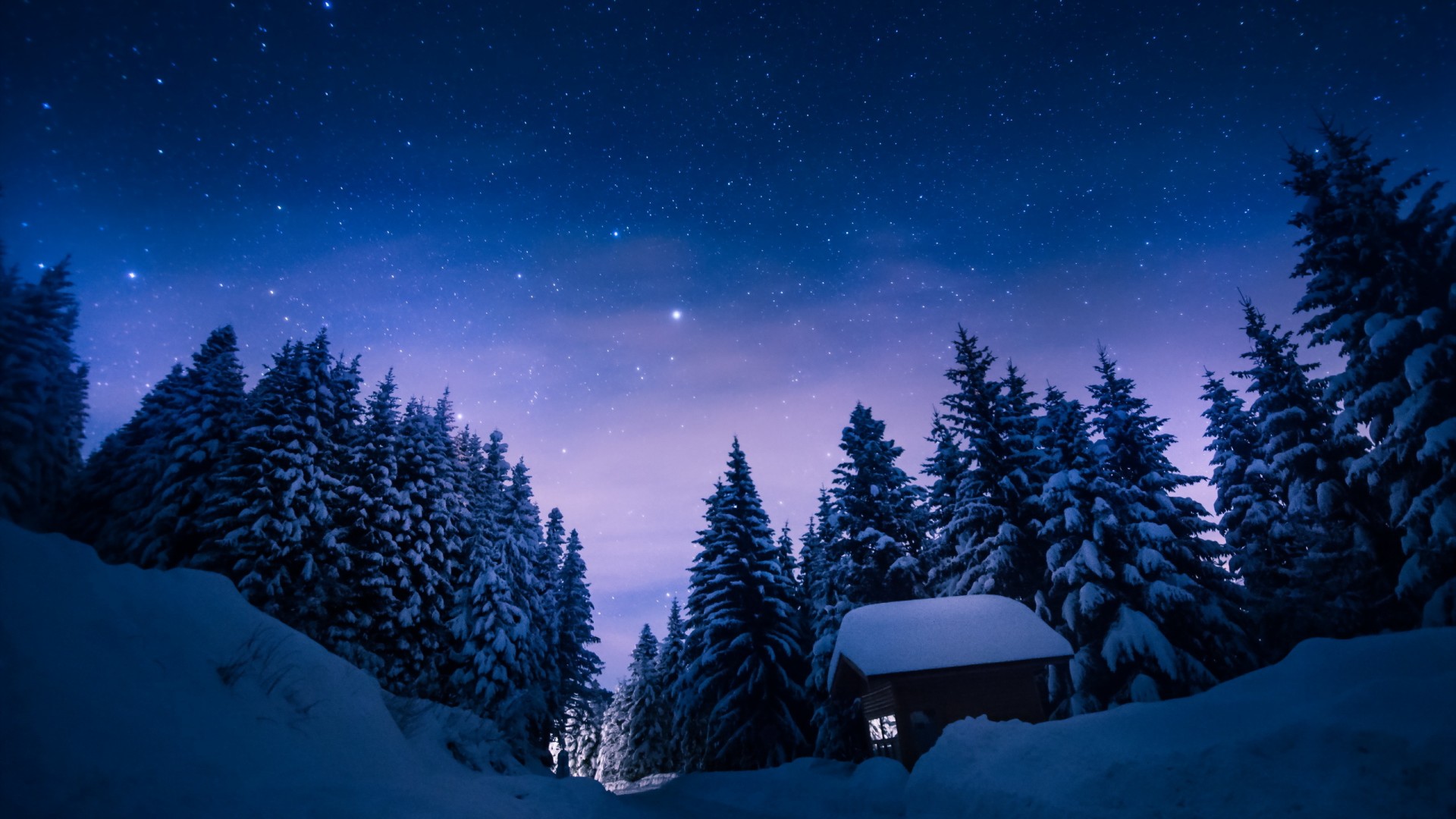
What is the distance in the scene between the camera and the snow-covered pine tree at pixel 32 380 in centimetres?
410

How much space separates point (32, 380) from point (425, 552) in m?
24.1

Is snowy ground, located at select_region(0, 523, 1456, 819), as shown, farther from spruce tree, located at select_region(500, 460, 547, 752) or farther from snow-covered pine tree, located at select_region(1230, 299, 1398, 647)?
spruce tree, located at select_region(500, 460, 547, 752)

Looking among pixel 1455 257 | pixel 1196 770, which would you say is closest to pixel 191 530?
pixel 1196 770

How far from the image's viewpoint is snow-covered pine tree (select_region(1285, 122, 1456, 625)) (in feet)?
45.9

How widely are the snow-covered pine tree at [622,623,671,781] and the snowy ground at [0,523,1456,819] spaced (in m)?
37.4

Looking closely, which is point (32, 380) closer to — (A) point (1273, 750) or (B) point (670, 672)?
(A) point (1273, 750)

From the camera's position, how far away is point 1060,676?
22.3 m

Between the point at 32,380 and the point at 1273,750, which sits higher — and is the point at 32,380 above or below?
above

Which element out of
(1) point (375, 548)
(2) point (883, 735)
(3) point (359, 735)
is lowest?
(2) point (883, 735)

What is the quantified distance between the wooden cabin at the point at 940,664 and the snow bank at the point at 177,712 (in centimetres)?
1256

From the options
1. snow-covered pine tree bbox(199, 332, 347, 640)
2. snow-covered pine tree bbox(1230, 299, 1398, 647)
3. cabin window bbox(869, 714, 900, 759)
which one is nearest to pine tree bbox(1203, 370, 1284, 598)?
snow-covered pine tree bbox(1230, 299, 1398, 647)

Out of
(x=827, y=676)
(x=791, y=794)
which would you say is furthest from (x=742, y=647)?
(x=791, y=794)

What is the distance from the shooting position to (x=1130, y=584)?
20.1 meters

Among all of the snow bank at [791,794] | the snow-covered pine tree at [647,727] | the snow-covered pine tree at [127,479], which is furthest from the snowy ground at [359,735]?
the snow-covered pine tree at [647,727]
